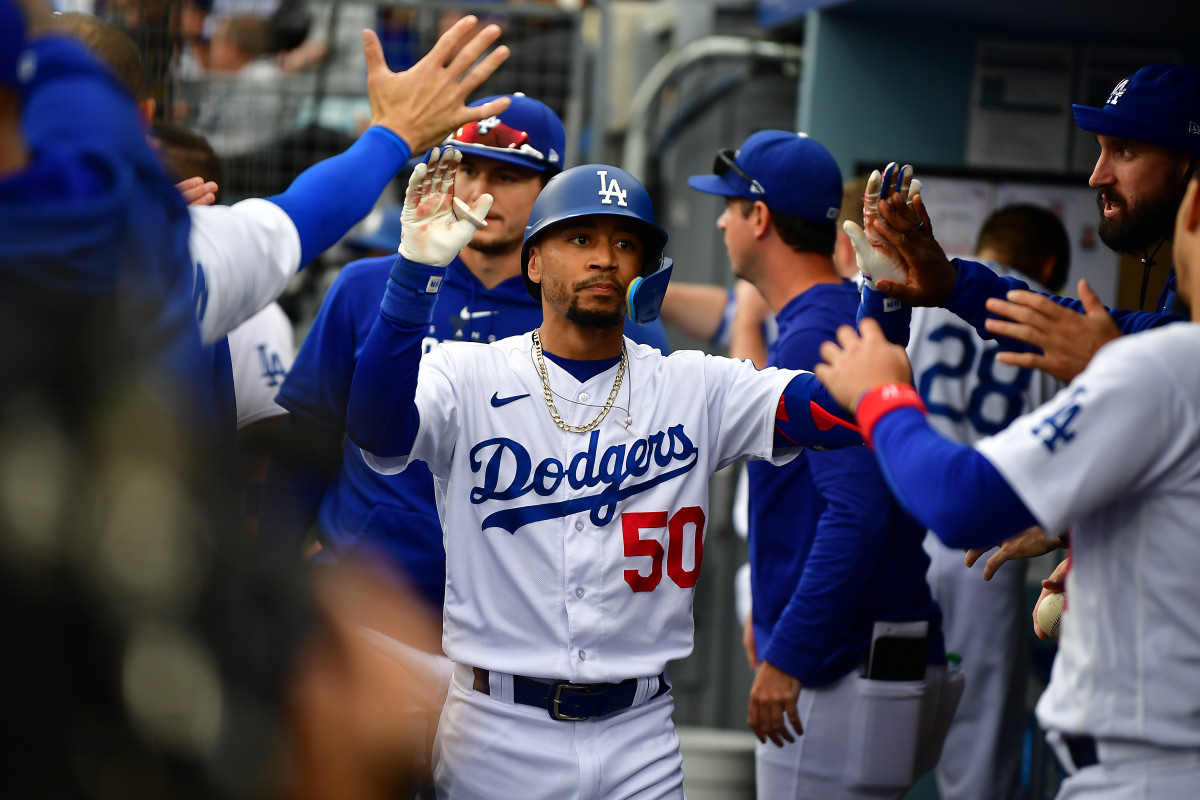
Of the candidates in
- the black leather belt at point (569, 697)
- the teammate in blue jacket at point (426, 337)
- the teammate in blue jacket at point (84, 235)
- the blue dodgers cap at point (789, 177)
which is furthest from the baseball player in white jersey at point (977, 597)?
the teammate in blue jacket at point (84, 235)

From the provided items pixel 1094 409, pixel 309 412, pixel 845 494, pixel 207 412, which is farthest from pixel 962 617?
pixel 207 412

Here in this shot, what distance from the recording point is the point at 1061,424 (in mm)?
1793

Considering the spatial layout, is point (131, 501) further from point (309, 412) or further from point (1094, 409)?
point (309, 412)

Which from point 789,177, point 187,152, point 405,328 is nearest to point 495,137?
point 789,177

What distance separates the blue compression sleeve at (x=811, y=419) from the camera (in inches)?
103

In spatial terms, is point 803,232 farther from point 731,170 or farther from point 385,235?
point 385,235

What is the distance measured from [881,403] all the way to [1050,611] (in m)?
1.02

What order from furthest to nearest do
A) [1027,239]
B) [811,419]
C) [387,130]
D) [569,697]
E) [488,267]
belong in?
[1027,239] → [488,267] → [811,419] → [569,697] → [387,130]

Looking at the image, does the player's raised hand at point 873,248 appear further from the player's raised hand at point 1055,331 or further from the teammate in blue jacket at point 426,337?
the teammate in blue jacket at point 426,337

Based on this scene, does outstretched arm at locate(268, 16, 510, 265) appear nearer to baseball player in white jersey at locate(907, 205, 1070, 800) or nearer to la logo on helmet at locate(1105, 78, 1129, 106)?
la logo on helmet at locate(1105, 78, 1129, 106)

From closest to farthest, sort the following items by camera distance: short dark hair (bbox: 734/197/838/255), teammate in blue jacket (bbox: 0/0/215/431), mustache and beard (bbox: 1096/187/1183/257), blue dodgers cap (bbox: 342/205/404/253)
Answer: teammate in blue jacket (bbox: 0/0/215/431) < mustache and beard (bbox: 1096/187/1183/257) < short dark hair (bbox: 734/197/838/255) < blue dodgers cap (bbox: 342/205/404/253)

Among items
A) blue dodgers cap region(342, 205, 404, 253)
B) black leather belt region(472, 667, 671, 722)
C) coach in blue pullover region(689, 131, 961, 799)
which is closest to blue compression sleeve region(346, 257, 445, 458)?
black leather belt region(472, 667, 671, 722)

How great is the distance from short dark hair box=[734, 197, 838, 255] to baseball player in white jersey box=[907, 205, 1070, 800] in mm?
856

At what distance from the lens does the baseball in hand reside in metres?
2.74
